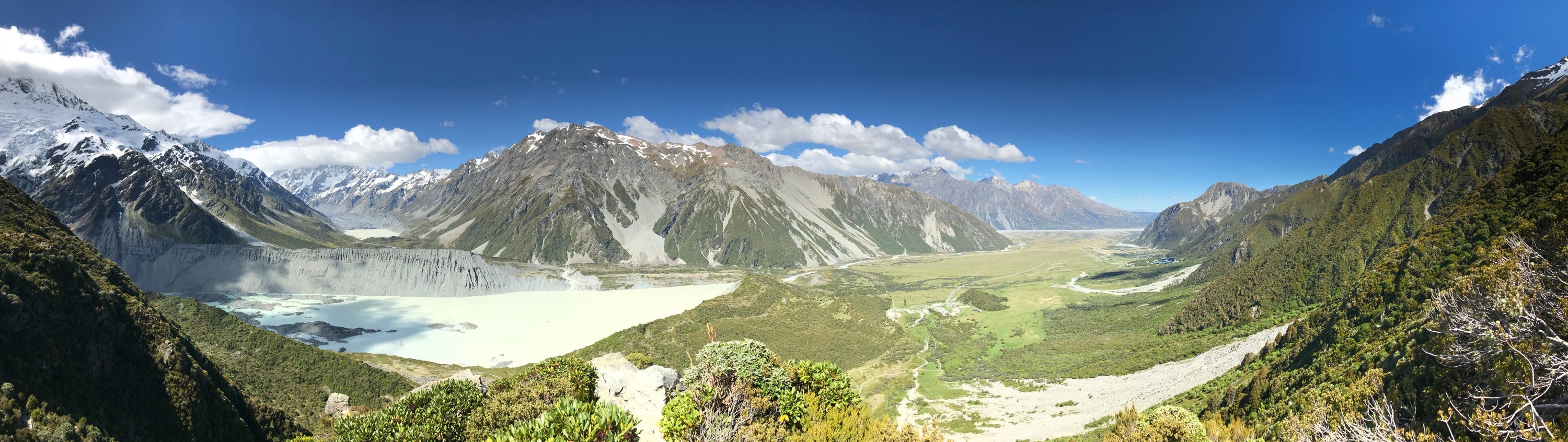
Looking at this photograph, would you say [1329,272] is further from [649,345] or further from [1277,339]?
[649,345]

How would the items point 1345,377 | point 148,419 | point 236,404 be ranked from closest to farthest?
point 148,419
point 1345,377
point 236,404

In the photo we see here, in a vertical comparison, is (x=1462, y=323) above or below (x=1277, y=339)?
above

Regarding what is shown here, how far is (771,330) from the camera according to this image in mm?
92188

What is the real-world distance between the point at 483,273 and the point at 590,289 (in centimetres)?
3112

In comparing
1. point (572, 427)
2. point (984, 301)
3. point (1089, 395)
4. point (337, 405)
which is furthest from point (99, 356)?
point (984, 301)

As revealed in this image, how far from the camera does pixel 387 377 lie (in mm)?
56531

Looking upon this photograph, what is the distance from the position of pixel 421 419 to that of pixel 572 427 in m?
12.0

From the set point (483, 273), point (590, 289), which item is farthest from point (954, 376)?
point (483, 273)

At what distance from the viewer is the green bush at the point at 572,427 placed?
1717 centimetres

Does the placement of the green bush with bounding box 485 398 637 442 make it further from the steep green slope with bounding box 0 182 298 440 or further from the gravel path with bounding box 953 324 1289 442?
the gravel path with bounding box 953 324 1289 442

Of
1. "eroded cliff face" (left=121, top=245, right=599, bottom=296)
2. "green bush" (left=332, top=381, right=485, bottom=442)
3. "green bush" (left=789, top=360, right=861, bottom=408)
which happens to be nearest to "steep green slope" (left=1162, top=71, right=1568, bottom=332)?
"green bush" (left=789, top=360, right=861, bottom=408)

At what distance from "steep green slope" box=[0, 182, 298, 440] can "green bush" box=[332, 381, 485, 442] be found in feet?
43.1

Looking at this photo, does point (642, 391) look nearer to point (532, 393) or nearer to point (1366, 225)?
point (532, 393)

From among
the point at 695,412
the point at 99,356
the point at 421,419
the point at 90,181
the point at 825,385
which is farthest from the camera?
the point at 90,181
